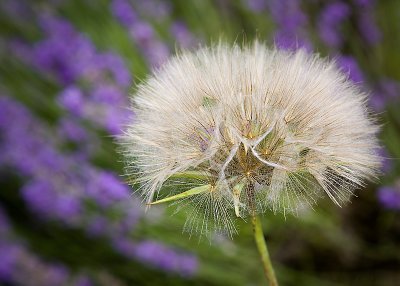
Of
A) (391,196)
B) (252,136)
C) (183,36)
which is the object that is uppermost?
(183,36)

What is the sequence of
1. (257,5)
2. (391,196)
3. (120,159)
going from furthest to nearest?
1. (257,5)
2. (120,159)
3. (391,196)

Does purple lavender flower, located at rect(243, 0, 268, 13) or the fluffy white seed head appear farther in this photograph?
purple lavender flower, located at rect(243, 0, 268, 13)

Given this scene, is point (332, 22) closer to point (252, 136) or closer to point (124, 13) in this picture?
point (124, 13)

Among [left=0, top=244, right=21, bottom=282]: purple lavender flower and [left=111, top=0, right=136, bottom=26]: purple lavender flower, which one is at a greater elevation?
[left=111, top=0, right=136, bottom=26]: purple lavender flower

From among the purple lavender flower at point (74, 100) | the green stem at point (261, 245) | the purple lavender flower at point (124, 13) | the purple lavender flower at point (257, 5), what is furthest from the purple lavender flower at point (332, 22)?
the green stem at point (261, 245)

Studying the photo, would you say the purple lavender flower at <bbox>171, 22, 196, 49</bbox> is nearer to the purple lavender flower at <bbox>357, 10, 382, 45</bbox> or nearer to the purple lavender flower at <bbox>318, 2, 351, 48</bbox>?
the purple lavender flower at <bbox>318, 2, 351, 48</bbox>

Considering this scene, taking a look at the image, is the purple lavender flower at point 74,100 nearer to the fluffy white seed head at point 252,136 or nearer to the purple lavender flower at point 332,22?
the fluffy white seed head at point 252,136

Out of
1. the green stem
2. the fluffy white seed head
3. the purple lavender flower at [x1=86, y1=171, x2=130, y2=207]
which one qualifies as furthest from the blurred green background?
the green stem

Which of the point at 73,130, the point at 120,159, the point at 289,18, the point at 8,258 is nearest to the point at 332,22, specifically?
the point at 289,18

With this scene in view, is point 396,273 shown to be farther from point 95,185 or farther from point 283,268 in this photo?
point 95,185
